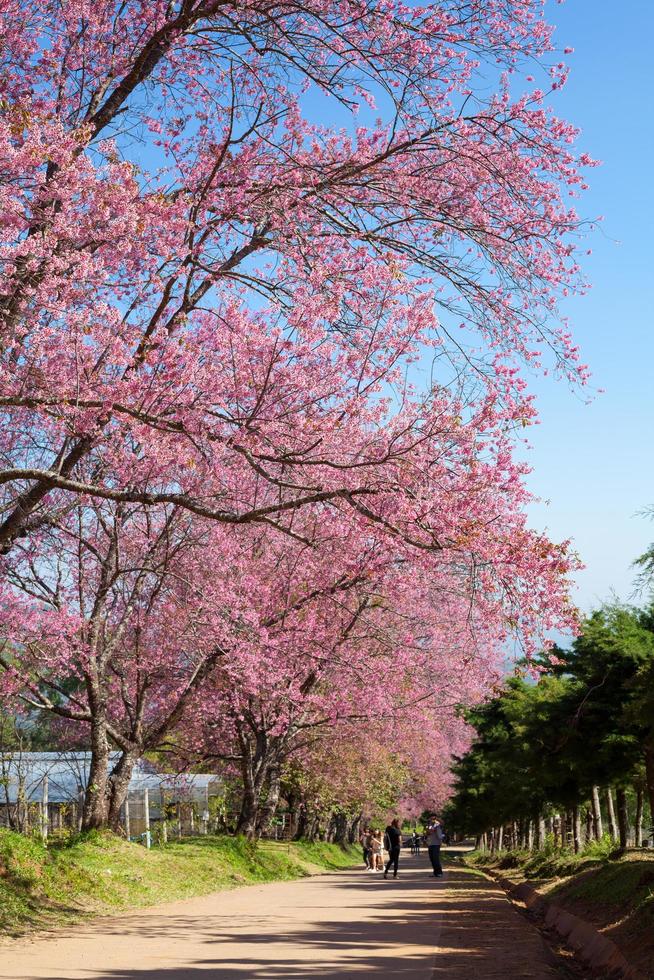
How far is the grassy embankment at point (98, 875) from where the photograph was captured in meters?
14.4

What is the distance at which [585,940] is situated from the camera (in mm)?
12922

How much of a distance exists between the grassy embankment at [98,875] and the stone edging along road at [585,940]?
6.32m

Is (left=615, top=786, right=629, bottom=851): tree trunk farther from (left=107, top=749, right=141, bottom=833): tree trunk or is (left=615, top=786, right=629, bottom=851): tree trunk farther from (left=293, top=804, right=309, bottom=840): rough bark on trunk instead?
(left=293, top=804, right=309, bottom=840): rough bark on trunk

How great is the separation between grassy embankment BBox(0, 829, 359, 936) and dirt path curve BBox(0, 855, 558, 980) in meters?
0.59

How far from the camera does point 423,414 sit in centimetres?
1108

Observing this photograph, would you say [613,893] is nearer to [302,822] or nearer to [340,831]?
[302,822]

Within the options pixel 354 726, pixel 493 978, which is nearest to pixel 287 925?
pixel 493 978

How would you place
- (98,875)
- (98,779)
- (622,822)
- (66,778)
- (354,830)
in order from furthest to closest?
(354,830), (66,778), (622,822), (98,779), (98,875)

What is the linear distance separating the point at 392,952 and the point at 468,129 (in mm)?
8730

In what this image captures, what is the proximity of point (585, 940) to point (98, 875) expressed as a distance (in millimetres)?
7936

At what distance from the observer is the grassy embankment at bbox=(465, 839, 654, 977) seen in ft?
34.3

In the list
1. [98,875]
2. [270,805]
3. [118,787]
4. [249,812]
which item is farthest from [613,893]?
[270,805]

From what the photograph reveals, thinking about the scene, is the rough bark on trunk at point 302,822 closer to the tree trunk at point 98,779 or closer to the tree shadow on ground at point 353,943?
the tree trunk at point 98,779

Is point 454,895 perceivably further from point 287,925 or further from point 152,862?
point 287,925
